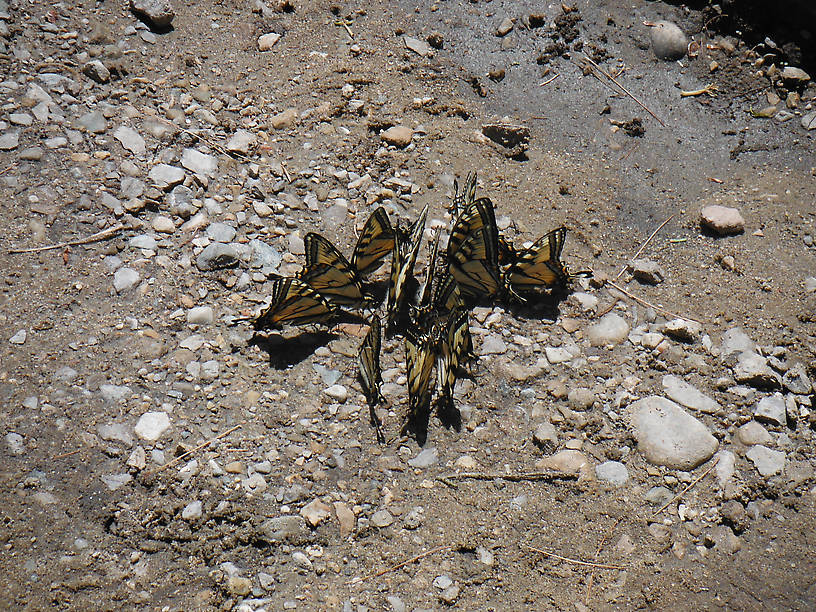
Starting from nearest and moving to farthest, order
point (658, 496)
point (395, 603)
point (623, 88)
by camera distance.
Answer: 1. point (395, 603)
2. point (658, 496)
3. point (623, 88)

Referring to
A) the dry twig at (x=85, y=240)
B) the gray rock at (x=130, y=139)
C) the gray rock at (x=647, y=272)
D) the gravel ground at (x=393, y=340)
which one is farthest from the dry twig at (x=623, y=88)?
the dry twig at (x=85, y=240)

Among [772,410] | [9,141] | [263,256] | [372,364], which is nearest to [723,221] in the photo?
[772,410]

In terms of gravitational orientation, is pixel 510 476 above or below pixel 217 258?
below

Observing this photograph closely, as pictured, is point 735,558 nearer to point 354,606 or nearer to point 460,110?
point 354,606

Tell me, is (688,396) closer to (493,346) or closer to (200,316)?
(493,346)

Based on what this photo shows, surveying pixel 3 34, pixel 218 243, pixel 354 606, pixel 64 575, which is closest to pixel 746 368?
pixel 354 606

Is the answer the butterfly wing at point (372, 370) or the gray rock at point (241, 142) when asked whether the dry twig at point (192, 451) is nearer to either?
the butterfly wing at point (372, 370)

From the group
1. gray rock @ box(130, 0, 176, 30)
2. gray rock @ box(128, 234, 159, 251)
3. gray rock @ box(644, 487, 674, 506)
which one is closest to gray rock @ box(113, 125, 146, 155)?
gray rock @ box(128, 234, 159, 251)

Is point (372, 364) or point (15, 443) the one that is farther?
point (372, 364)
